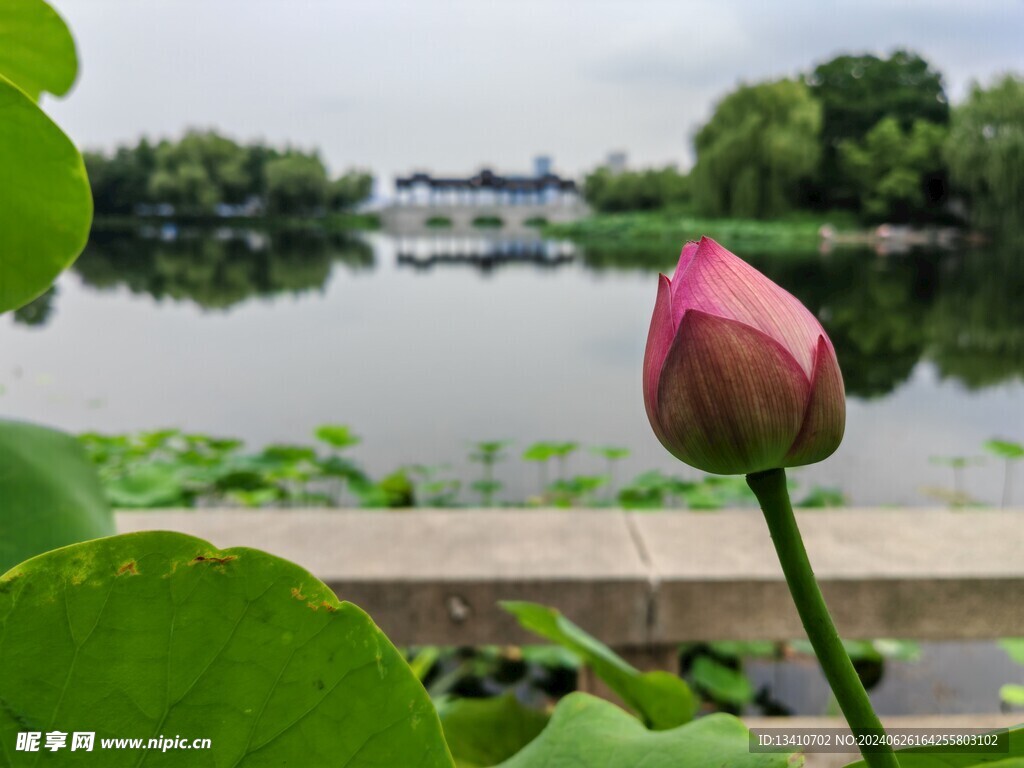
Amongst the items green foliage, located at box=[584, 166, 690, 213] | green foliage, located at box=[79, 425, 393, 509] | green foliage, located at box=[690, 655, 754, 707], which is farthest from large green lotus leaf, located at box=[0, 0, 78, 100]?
green foliage, located at box=[584, 166, 690, 213]

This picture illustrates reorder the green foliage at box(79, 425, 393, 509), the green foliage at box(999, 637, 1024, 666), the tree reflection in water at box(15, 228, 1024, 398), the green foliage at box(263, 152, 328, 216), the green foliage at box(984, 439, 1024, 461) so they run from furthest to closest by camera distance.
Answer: the green foliage at box(263, 152, 328, 216) → the tree reflection in water at box(15, 228, 1024, 398) → the green foliage at box(984, 439, 1024, 461) → the green foliage at box(79, 425, 393, 509) → the green foliage at box(999, 637, 1024, 666)

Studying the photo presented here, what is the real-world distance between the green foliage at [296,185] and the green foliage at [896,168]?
953cm

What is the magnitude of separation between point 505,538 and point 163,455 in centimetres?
175

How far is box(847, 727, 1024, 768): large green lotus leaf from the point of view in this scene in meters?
0.13

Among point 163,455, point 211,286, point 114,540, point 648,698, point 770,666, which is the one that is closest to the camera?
point 114,540

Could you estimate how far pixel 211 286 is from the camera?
11.9 m

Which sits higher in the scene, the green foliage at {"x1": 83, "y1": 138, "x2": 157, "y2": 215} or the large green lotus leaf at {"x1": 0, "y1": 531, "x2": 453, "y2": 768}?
the green foliage at {"x1": 83, "y1": 138, "x2": 157, "y2": 215}

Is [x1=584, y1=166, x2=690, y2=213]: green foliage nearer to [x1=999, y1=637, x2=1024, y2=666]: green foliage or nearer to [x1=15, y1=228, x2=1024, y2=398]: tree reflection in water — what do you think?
[x1=15, y1=228, x2=1024, y2=398]: tree reflection in water

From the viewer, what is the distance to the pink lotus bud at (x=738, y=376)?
0.46 ft

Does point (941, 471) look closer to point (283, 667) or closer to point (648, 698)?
point (648, 698)

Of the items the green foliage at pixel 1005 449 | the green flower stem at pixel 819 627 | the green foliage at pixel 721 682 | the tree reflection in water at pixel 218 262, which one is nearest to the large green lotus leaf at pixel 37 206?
the green flower stem at pixel 819 627

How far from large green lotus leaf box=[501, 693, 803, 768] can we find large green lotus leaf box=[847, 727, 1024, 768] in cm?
3

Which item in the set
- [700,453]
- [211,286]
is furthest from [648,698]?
[211,286]

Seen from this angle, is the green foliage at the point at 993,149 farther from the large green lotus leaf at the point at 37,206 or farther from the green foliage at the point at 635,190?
the large green lotus leaf at the point at 37,206
